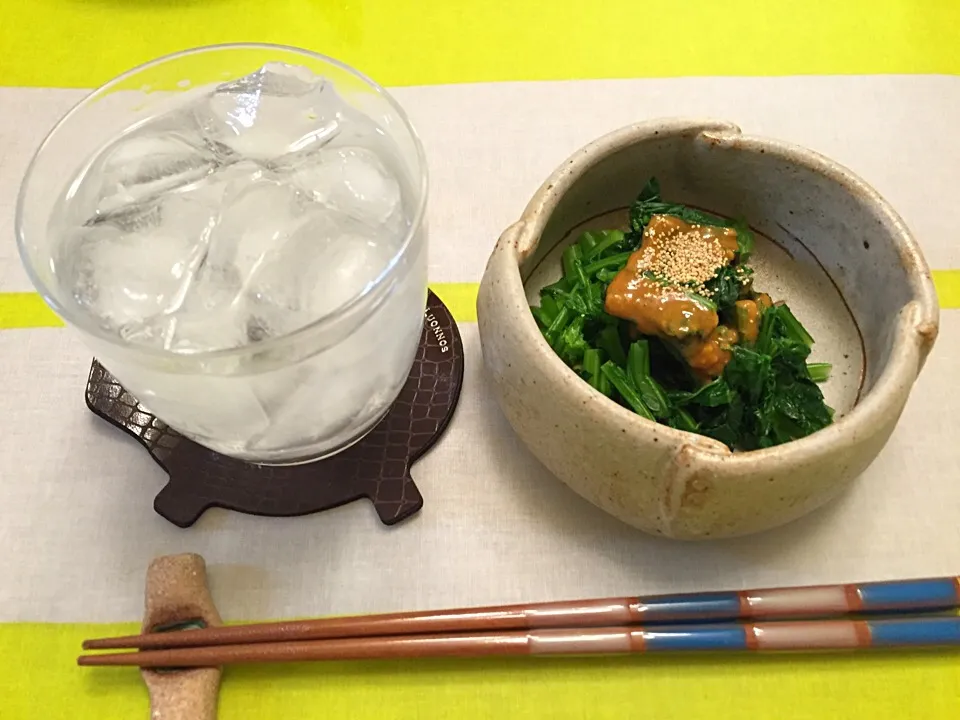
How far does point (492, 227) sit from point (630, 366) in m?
0.35

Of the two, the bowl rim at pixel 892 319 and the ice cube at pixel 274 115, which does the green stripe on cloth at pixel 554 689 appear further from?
the ice cube at pixel 274 115

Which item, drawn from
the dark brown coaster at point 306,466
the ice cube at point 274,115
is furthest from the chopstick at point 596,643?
the ice cube at point 274,115

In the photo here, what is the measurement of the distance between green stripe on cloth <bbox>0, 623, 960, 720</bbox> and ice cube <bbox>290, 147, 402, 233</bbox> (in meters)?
0.49

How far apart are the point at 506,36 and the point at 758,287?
630mm

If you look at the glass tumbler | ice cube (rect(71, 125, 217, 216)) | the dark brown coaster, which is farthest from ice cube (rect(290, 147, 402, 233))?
the dark brown coaster

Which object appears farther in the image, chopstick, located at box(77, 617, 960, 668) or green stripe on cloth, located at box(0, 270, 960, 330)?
green stripe on cloth, located at box(0, 270, 960, 330)

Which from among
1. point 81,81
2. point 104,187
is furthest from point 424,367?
point 81,81

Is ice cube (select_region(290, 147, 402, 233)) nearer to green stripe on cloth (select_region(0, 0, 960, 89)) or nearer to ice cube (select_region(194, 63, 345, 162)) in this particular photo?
ice cube (select_region(194, 63, 345, 162))

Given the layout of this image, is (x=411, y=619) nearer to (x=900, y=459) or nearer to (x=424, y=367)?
(x=424, y=367)

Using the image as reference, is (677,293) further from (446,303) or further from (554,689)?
(554,689)

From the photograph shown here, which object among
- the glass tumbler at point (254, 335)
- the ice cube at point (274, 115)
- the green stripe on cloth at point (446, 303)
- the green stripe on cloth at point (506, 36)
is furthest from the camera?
the green stripe on cloth at point (506, 36)

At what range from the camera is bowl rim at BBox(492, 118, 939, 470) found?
79 cm

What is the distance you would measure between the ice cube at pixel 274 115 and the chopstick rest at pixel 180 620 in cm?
47

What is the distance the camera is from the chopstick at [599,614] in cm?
87
